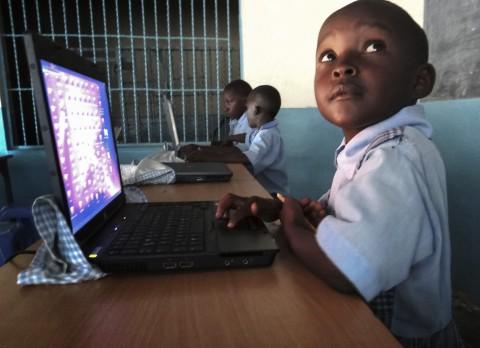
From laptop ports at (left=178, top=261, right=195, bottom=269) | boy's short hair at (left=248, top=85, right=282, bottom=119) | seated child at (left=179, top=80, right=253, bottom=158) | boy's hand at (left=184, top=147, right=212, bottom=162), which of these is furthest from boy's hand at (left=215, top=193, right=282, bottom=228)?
seated child at (left=179, top=80, right=253, bottom=158)

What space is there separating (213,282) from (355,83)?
1.33 ft

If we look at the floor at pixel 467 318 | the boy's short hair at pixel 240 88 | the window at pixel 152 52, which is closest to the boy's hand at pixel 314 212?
the floor at pixel 467 318

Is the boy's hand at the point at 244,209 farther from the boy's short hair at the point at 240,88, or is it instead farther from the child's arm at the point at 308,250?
the boy's short hair at the point at 240,88

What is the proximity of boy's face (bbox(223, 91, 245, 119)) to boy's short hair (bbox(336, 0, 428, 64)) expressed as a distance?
2.13 metres

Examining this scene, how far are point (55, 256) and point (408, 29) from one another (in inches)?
25.8

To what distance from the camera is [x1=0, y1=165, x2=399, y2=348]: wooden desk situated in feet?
1.19

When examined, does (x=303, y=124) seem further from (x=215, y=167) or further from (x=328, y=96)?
(x=328, y=96)

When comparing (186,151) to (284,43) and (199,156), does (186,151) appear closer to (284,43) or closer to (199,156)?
(199,156)

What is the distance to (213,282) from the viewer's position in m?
0.48

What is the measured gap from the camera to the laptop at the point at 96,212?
48 cm

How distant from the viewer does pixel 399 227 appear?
1.56 feet

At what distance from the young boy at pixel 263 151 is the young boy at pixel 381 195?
1.12m

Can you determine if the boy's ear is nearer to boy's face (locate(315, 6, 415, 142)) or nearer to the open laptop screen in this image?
boy's face (locate(315, 6, 415, 142))

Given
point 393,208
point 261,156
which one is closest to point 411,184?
point 393,208
